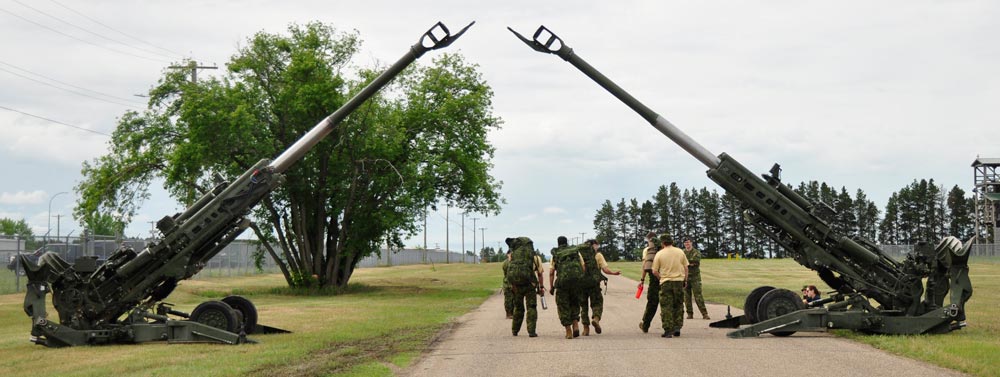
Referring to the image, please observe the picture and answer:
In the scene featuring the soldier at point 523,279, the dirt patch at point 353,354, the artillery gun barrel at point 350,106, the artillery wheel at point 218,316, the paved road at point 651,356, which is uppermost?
the artillery gun barrel at point 350,106

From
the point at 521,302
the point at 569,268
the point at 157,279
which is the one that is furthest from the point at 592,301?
the point at 157,279

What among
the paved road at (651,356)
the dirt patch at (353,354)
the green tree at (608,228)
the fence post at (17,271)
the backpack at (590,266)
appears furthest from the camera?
the green tree at (608,228)

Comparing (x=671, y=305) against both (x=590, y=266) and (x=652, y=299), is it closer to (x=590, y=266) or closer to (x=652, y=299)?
(x=652, y=299)

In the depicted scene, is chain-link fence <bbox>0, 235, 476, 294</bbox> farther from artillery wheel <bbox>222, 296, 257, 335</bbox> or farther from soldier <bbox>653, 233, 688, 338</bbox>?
soldier <bbox>653, 233, 688, 338</bbox>

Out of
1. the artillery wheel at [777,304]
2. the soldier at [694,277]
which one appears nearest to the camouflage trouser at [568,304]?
the artillery wheel at [777,304]

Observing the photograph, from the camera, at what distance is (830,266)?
1659cm

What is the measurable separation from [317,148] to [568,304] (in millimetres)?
21575

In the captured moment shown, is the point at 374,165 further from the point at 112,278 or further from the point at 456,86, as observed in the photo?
the point at 112,278

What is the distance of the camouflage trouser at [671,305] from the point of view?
1591cm

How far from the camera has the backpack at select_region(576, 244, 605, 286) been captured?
16.3 m

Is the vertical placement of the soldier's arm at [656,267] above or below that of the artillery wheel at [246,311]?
above

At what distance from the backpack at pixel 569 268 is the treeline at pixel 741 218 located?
95.4m

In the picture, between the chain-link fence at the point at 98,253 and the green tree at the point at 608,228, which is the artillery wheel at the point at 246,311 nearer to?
the chain-link fence at the point at 98,253

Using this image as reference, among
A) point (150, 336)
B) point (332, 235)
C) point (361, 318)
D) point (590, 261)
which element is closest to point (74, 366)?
point (150, 336)
